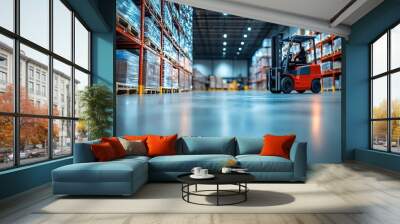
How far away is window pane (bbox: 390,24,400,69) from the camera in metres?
7.32

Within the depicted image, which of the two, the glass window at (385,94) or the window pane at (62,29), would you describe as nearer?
the window pane at (62,29)

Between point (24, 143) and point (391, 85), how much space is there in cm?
621

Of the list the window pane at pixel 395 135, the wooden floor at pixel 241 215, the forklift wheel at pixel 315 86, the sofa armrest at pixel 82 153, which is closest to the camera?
the wooden floor at pixel 241 215

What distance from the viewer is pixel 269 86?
8.19 meters

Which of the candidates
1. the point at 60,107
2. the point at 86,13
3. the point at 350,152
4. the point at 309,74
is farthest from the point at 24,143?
the point at 350,152

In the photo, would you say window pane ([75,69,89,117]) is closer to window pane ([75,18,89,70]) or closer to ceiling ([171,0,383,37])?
window pane ([75,18,89,70])

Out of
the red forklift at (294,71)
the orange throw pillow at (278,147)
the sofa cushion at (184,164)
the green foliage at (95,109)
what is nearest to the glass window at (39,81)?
the green foliage at (95,109)

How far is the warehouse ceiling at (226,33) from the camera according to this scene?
819 centimetres

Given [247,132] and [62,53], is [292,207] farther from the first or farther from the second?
[62,53]

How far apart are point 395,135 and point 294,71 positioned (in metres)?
2.19

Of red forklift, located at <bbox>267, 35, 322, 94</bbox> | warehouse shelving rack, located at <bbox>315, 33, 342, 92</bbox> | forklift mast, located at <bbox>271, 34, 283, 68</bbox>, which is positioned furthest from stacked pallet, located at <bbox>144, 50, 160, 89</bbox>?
warehouse shelving rack, located at <bbox>315, 33, 342, 92</bbox>

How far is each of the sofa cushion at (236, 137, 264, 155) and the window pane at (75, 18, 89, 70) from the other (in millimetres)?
3138

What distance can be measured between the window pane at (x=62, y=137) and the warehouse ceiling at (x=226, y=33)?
118 inches

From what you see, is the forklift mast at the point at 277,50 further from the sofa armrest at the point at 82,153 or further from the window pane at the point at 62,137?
the sofa armrest at the point at 82,153
